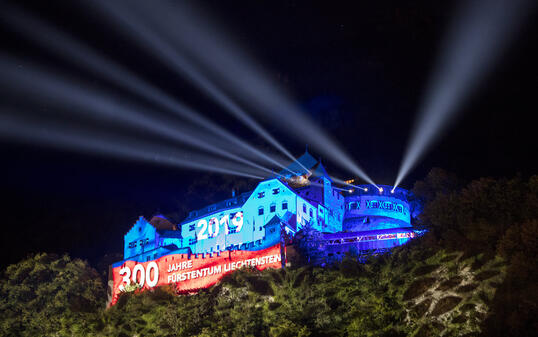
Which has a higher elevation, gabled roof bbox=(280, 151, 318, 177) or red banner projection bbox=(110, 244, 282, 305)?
gabled roof bbox=(280, 151, 318, 177)

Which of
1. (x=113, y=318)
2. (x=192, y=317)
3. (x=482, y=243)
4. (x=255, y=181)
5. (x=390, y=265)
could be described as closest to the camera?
(x=482, y=243)

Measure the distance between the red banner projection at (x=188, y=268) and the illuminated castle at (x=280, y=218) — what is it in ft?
6.45

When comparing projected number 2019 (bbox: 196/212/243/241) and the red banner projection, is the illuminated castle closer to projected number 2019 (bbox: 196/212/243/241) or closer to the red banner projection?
projected number 2019 (bbox: 196/212/243/241)

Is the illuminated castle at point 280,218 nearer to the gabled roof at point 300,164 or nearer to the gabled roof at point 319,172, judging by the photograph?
the gabled roof at point 300,164

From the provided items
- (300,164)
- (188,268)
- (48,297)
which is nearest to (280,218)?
(188,268)

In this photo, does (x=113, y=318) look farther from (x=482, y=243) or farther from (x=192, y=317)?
(x=482, y=243)

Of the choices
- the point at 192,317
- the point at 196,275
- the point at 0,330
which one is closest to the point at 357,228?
the point at 196,275

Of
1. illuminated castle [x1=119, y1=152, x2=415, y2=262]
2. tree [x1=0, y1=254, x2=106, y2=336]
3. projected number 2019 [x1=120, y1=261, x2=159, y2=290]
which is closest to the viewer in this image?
projected number 2019 [x1=120, y1=261, x2=159, y2=290]

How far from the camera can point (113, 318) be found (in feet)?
137

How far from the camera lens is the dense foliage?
2836cm

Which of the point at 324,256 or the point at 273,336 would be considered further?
the point at 324,256

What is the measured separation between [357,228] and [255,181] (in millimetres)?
16912

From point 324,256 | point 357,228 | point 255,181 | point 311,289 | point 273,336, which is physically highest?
point 255,181

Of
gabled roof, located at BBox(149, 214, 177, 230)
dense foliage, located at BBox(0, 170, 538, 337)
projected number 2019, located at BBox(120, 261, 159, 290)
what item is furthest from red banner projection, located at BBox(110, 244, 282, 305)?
gabled roof, located at BBox(149, 214, 177, 230)
